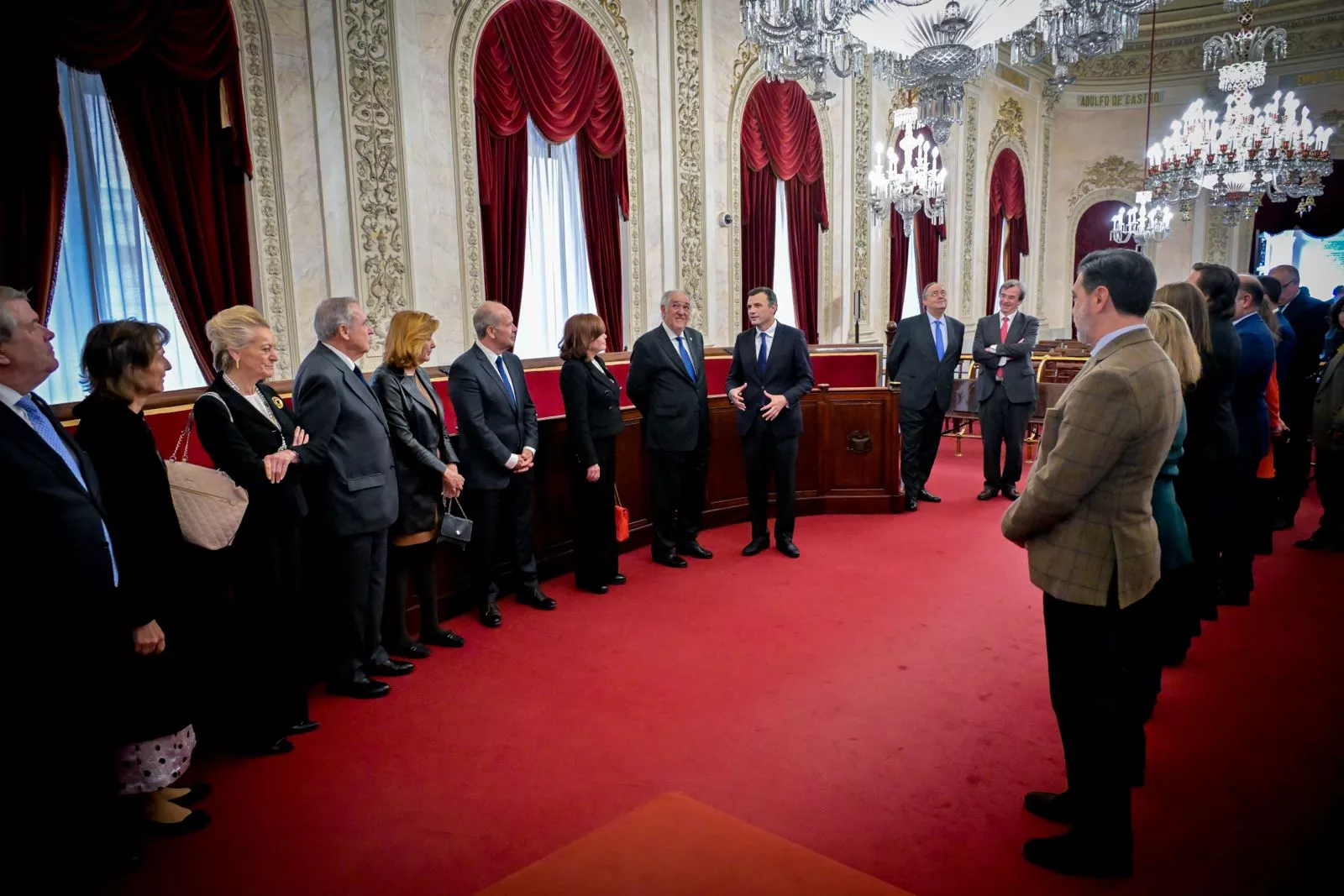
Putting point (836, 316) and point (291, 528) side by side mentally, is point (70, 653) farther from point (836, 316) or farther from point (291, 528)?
point (836, 316)

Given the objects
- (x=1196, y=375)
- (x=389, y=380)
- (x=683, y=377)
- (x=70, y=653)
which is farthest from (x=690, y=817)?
(x=683, y=377)

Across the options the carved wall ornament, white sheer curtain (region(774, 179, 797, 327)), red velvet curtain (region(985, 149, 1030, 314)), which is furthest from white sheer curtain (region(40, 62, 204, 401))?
the carved wall ornament

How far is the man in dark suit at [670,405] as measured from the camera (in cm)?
460

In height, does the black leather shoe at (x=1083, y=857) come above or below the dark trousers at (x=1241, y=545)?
below

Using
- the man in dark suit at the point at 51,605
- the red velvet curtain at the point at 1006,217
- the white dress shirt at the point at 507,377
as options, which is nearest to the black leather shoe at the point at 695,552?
the white dress shirt at the point at 507,377

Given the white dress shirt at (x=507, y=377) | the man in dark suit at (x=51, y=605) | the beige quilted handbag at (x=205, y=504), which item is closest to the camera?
the man in dark suit at (x=51, y=605)

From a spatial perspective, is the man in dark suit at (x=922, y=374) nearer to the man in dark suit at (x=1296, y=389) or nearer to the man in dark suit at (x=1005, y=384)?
the man in dark suit at (x=1005, y=384)

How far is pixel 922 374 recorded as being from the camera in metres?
6.12

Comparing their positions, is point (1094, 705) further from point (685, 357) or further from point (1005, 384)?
point (1005, 384)

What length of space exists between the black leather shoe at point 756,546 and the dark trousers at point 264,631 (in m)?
2.70

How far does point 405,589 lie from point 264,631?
80cm

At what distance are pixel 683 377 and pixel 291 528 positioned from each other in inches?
92.5

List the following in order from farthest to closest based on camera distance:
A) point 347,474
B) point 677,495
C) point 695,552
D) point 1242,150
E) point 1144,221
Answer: point 1144,221, point 1242,150, point 695,552, point 677,495, point 347,474

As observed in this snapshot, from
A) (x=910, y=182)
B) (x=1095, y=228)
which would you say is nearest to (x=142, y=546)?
(x=910, y=182)
